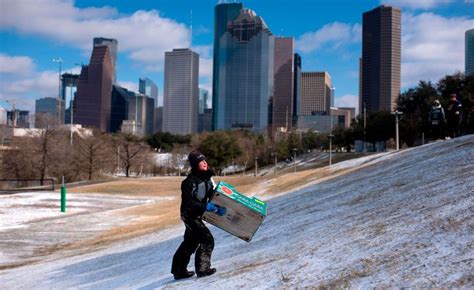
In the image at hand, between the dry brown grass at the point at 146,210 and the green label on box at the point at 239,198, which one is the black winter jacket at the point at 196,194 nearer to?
the green label on box at the point at 239,198

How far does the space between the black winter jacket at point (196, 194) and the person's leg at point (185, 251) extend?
0.84 ft

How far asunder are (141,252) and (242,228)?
6.24m

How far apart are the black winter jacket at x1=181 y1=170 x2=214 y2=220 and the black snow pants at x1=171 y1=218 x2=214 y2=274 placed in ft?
0.39

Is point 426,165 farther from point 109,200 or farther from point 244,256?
point 109,200

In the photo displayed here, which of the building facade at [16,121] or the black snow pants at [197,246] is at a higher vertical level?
the building facade at [16,121]

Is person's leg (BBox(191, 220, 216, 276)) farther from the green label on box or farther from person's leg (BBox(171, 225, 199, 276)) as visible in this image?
the green label on box

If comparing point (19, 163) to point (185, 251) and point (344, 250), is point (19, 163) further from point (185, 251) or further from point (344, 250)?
point (344, 250)

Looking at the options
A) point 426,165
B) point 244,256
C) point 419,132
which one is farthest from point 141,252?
point 419,132

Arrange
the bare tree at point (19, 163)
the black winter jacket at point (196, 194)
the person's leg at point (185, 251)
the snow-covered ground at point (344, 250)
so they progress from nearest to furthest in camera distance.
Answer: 1. the snow-covered ground at point (344, 250)
2. the black winter jacket at point (196, 194)
3. the person's leg at point (185, 251)
4. the bare tree at point (19, 163)

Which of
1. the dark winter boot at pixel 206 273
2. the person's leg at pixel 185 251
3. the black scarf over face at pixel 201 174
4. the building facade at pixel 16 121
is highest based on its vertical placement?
the building facade at pixel 16 121

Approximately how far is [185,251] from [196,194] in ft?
3.06

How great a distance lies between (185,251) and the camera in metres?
7.91

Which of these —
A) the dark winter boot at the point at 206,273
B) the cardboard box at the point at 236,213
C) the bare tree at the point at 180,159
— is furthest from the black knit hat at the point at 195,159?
the bare tree at the point at 180,159

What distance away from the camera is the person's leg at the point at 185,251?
25.6 ft
